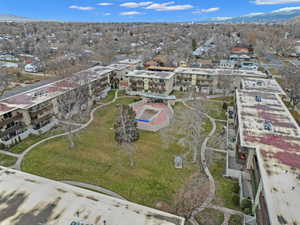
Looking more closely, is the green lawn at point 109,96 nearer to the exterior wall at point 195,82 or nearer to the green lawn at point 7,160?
the exterior wall at point 195,82

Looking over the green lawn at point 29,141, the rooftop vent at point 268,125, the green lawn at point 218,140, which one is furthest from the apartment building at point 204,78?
the green lawn at point 29,141

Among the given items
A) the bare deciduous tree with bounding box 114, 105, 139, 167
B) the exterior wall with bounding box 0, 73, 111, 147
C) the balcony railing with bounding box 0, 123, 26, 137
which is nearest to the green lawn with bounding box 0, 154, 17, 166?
the exterior wall with bounding box 0, 73, 111, 147

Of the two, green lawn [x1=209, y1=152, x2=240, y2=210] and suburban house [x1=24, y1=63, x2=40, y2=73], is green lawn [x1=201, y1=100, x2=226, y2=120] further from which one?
suburban house [x1=24, y1=63, x2=40, y2=73]

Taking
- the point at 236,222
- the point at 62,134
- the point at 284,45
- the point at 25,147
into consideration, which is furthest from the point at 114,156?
the point at 284,45

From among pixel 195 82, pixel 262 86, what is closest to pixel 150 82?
pixel 195 82

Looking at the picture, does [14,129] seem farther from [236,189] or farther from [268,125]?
[268,125]

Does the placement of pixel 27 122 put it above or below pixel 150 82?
below
